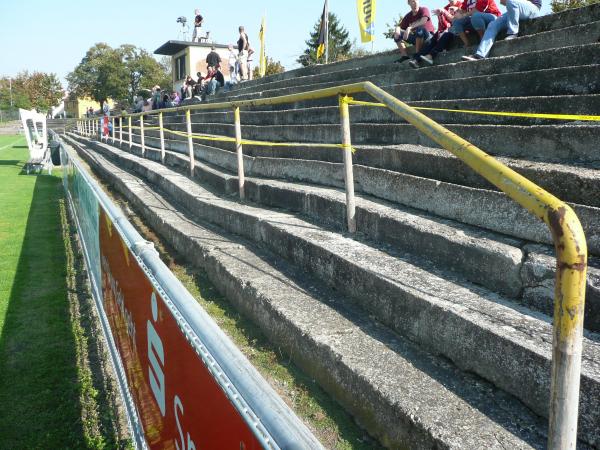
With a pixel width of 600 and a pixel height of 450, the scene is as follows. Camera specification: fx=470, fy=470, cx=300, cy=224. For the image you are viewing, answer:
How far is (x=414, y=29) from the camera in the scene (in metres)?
7.49

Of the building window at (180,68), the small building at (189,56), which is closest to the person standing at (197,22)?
the small building at (189,56)

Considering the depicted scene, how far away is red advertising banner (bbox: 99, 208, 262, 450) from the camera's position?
1.10 metres

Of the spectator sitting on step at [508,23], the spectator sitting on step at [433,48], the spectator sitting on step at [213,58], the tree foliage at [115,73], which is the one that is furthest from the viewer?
the tree foliage at [115,73]

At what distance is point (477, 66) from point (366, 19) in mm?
11308

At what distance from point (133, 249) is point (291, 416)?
1.38 metres

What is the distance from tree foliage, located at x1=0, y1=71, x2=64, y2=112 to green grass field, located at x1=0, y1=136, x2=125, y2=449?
8376 centimetres

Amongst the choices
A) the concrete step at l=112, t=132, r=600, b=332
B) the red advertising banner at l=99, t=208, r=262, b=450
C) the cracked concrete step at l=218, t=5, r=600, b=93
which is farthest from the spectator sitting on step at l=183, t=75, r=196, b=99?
the red advertising banner at l=99, t=208, r=262, b=450

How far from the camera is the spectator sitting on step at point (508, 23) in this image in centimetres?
590

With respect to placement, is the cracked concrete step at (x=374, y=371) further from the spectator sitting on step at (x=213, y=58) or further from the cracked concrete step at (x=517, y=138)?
the spectator sitting on step at (x=213, y=58)

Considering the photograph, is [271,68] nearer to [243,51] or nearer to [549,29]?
[243,51]

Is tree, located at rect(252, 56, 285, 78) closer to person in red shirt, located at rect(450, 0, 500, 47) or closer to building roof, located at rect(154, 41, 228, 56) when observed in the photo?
building roof, located at rect(154, 41, 228, 56)

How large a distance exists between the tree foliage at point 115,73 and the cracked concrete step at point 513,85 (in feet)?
210

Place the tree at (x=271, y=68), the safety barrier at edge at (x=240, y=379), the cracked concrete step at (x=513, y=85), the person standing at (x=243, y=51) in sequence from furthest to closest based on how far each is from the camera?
the tree at (x=271, y=68) → the person standing at (x=243, y=51) → the cracked concrete step at (x=513, y=85) → the safety barrier at edge at (x=240, y=379)

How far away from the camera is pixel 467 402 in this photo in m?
2.02
